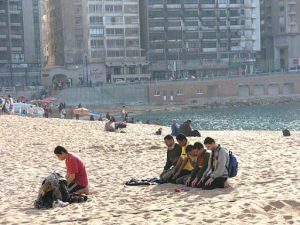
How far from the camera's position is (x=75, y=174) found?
1205 cm

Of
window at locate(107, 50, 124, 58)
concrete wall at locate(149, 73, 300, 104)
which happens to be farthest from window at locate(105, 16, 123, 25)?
concrete wall at locate(149, 73, 300, 104)

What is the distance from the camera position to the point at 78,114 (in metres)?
56.2

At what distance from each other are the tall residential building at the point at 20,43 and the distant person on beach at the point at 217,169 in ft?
282

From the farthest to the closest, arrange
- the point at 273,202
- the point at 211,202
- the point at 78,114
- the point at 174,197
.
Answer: the point at 78,114 < the point at 174,197 < the point at 211,202 < the point at 273,202

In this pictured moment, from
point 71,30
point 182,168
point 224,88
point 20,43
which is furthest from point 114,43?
point 182,168

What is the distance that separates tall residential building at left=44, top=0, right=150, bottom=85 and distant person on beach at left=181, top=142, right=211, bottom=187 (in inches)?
3253

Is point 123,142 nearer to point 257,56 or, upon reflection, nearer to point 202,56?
point 202,56

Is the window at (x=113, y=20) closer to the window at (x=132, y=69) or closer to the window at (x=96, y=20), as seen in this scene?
the window at (x=96, y=20)

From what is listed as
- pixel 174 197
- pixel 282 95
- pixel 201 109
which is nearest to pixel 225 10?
pixel 282 95

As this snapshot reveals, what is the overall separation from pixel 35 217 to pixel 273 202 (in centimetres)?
425

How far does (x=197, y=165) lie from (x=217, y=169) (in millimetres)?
653

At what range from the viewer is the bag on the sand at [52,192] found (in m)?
11.2

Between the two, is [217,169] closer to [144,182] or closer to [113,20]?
[144,182]

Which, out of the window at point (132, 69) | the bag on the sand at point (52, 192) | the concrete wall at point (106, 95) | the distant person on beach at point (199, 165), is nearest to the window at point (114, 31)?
the window at point (132, 69)
